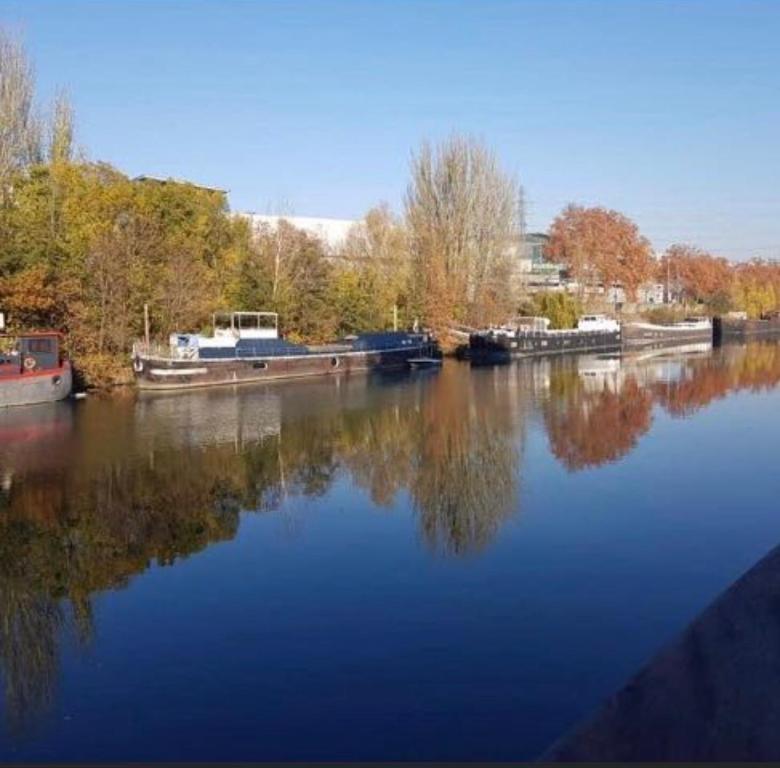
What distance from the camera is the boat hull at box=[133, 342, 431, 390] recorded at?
25.7 m

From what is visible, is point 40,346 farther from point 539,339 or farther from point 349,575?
point 539,339

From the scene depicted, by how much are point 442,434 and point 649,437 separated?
3659 mm

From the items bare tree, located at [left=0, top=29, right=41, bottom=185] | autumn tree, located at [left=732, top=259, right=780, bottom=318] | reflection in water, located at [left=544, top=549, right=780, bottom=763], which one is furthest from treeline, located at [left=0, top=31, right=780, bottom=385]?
autumn tree, located at [left=732, top=259, right=780, bottom=318]

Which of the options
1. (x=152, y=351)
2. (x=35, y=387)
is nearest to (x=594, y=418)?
(x=35, y=387)

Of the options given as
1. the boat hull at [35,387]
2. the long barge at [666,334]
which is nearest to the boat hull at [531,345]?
the long barge at [666,334]

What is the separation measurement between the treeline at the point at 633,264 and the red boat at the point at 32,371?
45.2 meters

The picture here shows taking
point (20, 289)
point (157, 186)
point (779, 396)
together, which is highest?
point (157, 186)

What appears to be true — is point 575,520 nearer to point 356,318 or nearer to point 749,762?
point 749,762

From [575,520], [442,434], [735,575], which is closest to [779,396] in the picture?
[442,434]

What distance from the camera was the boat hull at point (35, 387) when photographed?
20484mm

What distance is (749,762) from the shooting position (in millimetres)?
2453

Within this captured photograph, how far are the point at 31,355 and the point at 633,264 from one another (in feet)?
165

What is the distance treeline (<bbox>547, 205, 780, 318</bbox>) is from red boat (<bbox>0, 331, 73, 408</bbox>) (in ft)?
148

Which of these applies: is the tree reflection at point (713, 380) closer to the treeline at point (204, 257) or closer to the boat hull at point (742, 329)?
the treeline at point (204, 257)
